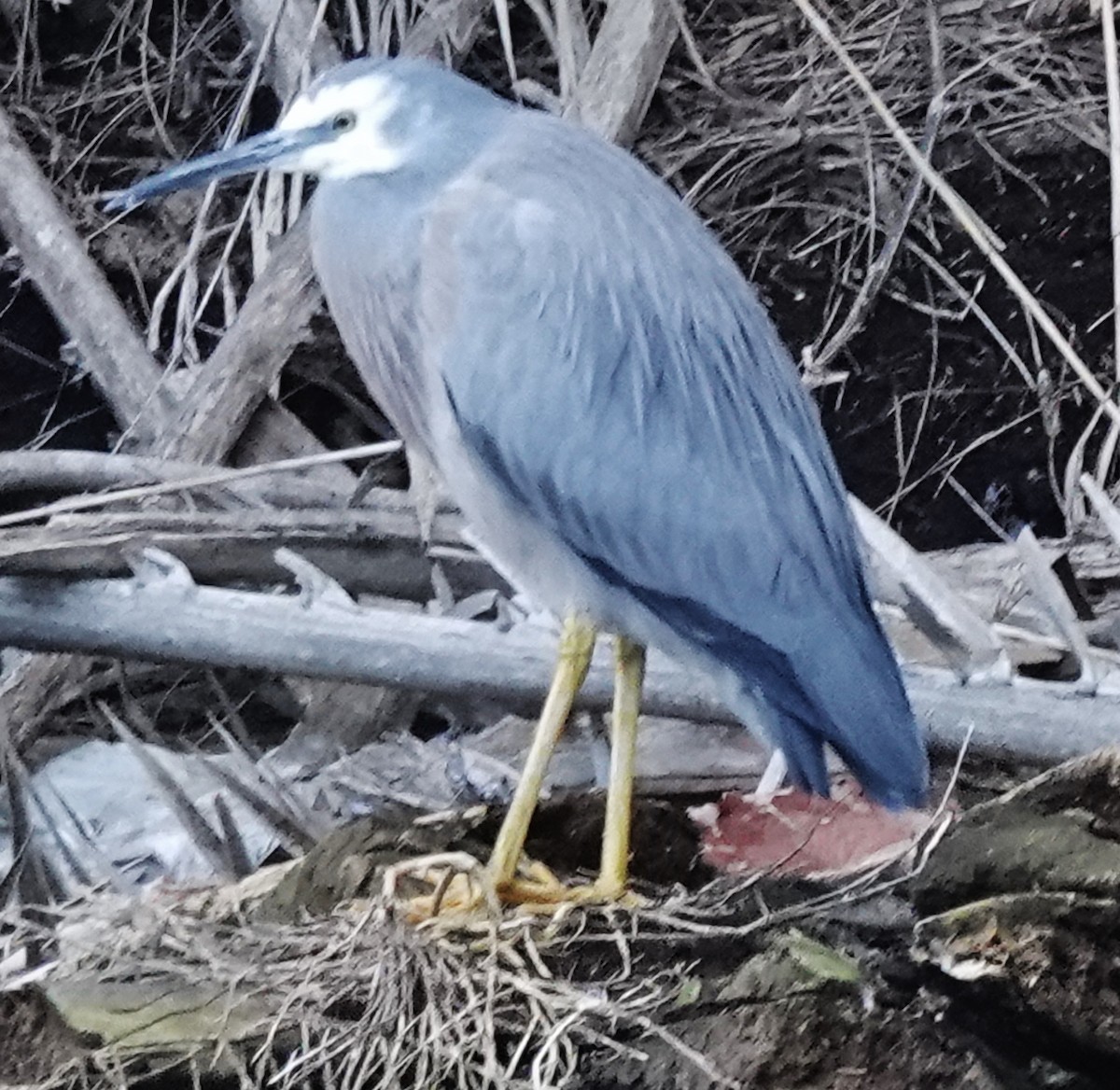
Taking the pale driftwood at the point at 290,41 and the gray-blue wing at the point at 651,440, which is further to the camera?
the pale driftwood at the point at 290,41

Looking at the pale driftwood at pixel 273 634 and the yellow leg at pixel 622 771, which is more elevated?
the pale driftwood at pixel 273 634

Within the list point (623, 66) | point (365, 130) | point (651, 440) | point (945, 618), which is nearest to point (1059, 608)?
point (945, 618)

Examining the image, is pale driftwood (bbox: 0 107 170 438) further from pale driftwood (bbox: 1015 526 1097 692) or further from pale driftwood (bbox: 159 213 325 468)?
pale driftwood (bbox: 1015 526 1097 692)

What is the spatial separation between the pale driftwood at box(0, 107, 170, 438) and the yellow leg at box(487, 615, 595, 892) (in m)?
0.57

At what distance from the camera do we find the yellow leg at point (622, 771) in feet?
2.64

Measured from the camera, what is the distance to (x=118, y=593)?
3.19ft

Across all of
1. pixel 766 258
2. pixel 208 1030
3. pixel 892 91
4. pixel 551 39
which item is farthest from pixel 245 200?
pixel 208 1030

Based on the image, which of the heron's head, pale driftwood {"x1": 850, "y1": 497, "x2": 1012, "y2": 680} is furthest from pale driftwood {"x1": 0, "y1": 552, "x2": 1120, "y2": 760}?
the heron's head

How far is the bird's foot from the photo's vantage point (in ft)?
2.48

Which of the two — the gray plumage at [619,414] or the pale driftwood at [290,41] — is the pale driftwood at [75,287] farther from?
the gray plumage at [619,414]

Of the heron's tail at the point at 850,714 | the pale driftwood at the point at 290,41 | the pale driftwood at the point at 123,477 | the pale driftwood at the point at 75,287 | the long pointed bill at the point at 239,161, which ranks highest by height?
the pale driftwood at the point at 290,41

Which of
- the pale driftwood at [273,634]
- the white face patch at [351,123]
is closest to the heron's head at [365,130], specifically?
the white face patch at [351,123]

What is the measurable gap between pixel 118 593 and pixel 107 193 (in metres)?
0.53

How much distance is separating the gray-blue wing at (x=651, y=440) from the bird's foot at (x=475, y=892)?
0.44 feet
